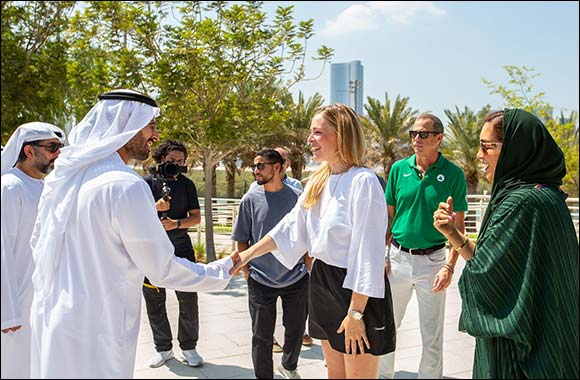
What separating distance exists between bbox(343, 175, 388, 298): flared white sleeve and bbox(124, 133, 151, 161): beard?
41.4 inches

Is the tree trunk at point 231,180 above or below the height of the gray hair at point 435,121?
below

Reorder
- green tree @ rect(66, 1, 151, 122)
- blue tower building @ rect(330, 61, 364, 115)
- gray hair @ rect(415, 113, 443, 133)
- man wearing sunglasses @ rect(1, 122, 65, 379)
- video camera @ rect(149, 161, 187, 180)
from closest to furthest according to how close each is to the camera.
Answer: man wearing sunglasses @ rect(1, 122, 65, 379) < gray hair @ rect(415, 113, 443, 133) < video camera @ rect(149, 161, 187, 180) < green tree @ rect(66, 1, 151, 122) < blue tower building @ rect(330, 61, 364, 115)

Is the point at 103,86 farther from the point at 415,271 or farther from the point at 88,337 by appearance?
the point at 88,337

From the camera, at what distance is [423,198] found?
4.33m

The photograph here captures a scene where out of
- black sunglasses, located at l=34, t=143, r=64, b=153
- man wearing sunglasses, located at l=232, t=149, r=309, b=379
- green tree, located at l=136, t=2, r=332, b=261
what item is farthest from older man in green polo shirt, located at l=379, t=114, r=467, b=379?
green tree, located at l=136, t=2, r=332, b=261

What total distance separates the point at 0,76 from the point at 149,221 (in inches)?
371

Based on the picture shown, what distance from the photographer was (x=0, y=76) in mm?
10180

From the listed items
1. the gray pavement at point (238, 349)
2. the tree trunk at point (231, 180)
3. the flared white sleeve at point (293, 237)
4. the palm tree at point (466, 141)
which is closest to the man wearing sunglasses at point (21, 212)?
the gray pavement at point (238, 349)

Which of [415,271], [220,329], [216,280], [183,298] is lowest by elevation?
[220,329]

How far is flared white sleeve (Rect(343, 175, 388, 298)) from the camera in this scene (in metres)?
2.62

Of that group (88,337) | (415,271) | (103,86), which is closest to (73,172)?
(88,337)

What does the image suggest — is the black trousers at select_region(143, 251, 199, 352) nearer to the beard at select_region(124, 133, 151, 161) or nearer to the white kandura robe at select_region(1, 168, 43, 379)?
the white kandura robe at select_region(1, 168, 43, 379)

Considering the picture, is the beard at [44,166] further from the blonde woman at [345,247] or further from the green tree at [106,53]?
the green tree at [106,53]

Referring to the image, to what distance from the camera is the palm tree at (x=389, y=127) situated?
26.6 metres
